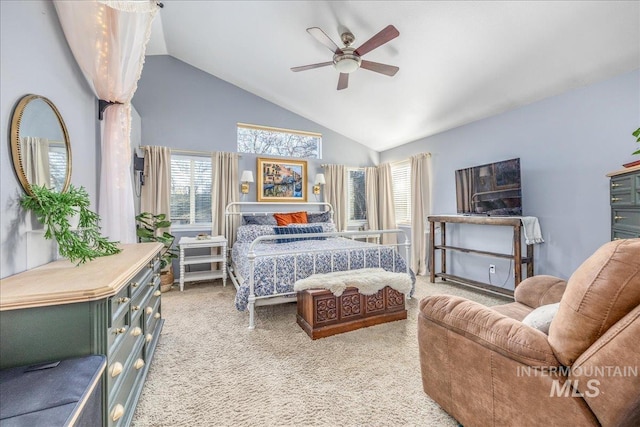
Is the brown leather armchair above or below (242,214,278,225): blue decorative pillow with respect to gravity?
below

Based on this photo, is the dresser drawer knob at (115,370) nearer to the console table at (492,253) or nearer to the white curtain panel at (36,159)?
the white curtain panel at (36,159)

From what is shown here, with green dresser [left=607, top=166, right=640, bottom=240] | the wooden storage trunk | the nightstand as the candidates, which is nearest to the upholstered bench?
the wooden storage trunk

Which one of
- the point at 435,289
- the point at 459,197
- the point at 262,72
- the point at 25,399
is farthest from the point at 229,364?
the point at 262,72

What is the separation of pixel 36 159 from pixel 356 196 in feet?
16.2

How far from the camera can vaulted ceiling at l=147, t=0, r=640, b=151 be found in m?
2.32

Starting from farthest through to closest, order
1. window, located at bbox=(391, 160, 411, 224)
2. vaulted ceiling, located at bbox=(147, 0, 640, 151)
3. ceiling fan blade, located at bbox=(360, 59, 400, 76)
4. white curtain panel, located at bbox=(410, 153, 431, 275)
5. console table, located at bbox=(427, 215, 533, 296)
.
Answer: window, located at bbox=(391, 160, 411, 224), white curtain panel, located at bbox=(410, 153, 431, 275), console table, located at bbox=(427, 215, 533, 296), ceiling fan blade, located at bbox=(360, 59, 400, 76), vaulted ceiling, located at bbox=(147, 0, 640, 151)

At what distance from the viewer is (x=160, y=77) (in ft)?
14.3

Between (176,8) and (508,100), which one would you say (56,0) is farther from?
(508,100)

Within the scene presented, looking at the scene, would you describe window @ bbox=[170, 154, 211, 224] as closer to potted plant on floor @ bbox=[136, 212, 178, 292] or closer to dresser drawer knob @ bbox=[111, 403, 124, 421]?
potted plant on floor @ bbox=[136, 212, 178, 292]

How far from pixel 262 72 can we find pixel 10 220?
369 cm

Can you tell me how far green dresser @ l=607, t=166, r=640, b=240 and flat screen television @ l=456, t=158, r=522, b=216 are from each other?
37.2 inches

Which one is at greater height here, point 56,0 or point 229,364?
point 56,0

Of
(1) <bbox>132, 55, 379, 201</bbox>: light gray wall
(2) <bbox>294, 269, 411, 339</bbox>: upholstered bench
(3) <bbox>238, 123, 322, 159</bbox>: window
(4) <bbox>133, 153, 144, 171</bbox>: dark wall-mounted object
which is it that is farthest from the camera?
(3) <bbox>238, 123, 322, 159</bbox>: window

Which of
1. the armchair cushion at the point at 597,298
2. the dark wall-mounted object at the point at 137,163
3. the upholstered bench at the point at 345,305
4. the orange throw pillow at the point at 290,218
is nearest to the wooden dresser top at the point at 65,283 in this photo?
the upholstered bench at the point at 345,305
